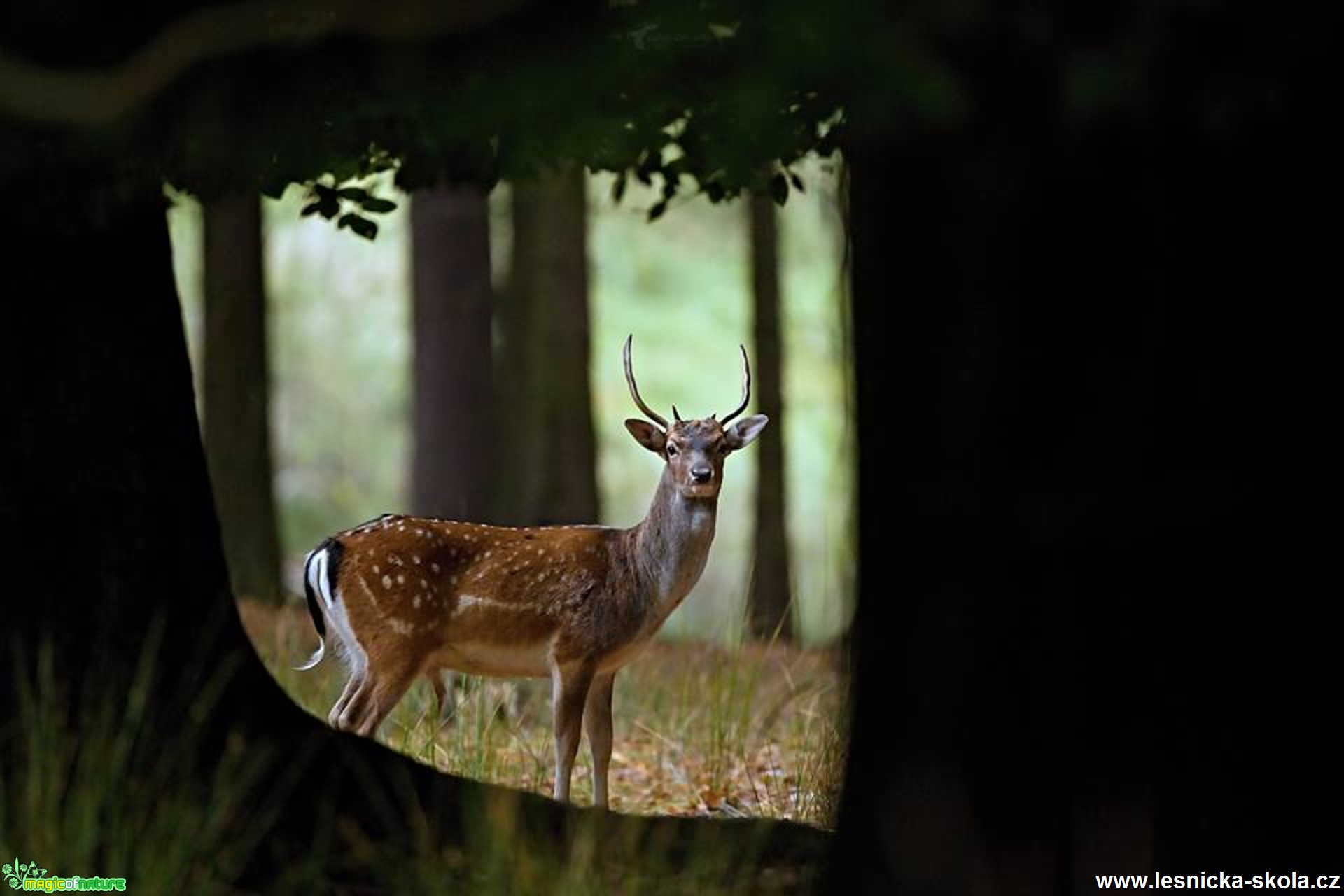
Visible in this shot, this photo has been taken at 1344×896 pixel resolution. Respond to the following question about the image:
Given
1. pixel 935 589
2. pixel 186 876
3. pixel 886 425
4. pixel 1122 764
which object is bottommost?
pixel 186 876

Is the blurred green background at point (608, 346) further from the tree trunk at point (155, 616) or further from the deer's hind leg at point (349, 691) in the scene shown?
the tree trunk at point (155, 616)

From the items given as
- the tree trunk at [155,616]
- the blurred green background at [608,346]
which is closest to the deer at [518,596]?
the tree trunk at [155,616]

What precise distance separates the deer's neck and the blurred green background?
10171mm

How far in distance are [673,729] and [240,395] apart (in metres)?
5.28

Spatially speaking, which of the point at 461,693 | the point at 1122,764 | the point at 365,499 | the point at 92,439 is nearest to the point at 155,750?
the point at 92,439

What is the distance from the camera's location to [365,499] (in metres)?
29.8

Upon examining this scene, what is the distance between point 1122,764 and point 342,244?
21705 mm

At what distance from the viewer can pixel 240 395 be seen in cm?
1248

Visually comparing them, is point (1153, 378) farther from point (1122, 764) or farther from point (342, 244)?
point (342, 244)

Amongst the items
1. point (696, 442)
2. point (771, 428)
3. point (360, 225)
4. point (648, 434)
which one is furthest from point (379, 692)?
point (771, 428)

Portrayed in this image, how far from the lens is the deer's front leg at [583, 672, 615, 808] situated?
6.81 m

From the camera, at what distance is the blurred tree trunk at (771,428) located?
41.1 ft

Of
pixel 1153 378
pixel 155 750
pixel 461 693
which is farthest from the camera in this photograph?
pixel 461 693

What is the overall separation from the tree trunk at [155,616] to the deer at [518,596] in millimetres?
1483
